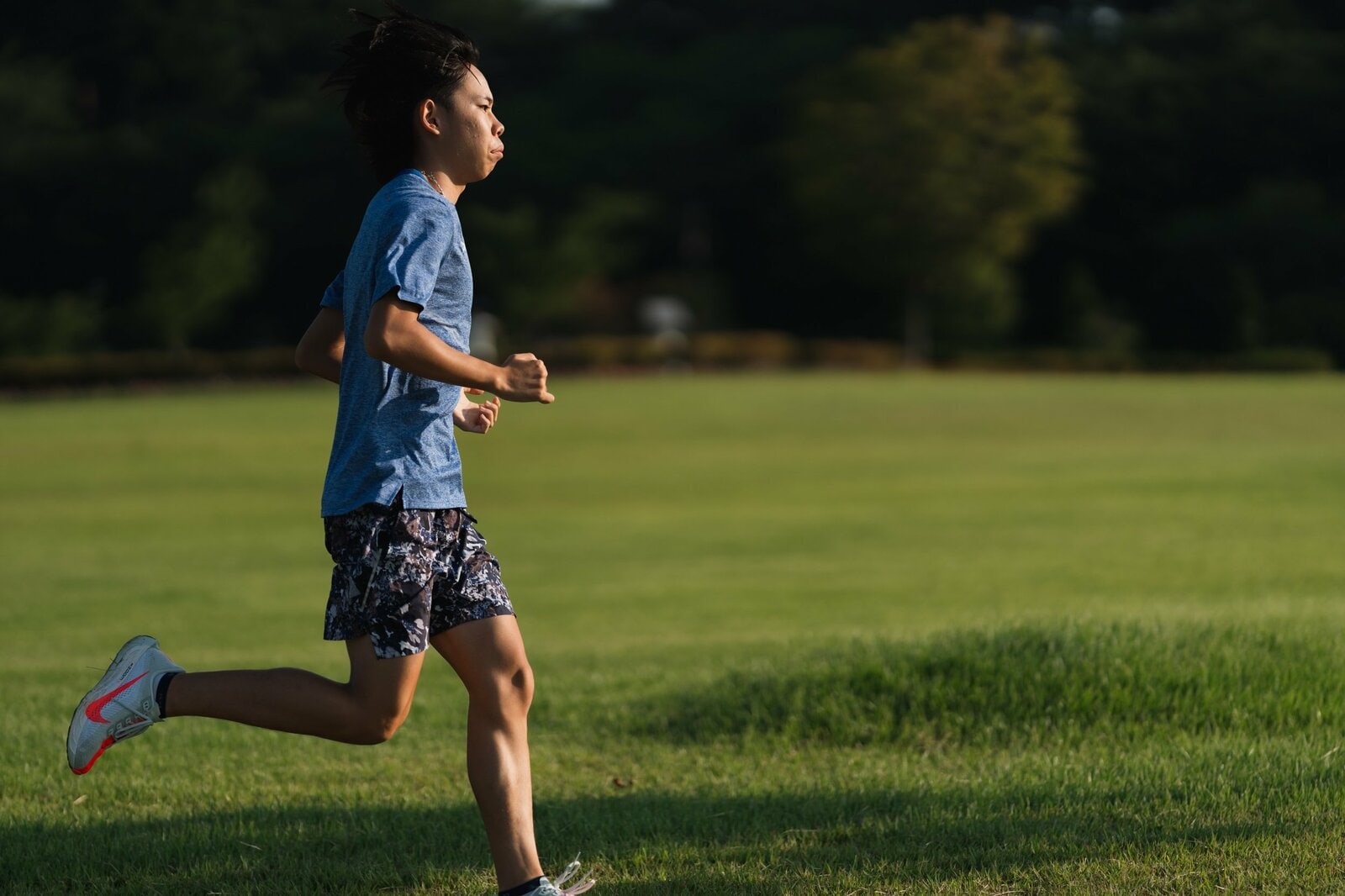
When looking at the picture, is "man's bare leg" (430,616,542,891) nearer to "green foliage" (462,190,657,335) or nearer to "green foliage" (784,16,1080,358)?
"green foliage" (462,190,657,335)

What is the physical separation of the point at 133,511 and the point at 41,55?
45.4m

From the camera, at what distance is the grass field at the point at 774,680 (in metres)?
4.37

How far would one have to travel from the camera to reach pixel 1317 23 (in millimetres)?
72812

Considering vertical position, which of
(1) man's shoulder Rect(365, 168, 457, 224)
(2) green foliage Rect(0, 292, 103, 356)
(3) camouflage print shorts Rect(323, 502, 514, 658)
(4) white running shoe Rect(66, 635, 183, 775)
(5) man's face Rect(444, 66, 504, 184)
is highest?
(5) man's face Rect(444, 66, 504, 184)

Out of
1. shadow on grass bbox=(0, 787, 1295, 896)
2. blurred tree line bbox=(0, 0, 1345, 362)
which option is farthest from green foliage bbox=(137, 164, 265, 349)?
shadow on grass bbox=(0, 787, 1295, 896)

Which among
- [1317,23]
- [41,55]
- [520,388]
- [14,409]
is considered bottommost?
[14,409]

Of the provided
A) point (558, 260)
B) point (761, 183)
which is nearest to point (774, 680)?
point (558, 260)

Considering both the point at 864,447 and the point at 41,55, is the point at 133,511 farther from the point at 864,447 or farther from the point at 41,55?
the point at 41,55

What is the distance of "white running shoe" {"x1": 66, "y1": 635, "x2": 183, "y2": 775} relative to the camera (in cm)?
409

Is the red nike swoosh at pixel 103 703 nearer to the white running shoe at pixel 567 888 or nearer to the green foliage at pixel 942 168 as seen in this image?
the white running shoe at pixel 567 888

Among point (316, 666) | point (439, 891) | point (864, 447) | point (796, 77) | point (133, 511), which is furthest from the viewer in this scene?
point (796, 77)

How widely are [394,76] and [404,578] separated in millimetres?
1259

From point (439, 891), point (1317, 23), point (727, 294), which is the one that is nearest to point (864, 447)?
point (439, 891)

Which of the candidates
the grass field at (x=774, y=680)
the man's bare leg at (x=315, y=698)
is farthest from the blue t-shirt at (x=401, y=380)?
the grass field at (x=774, y=680)
